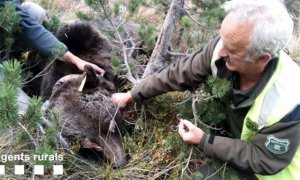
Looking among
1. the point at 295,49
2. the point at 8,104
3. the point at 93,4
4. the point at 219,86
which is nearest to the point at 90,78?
the point at 93,4

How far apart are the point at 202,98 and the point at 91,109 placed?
101 cm

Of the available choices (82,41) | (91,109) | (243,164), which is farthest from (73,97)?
(243,164)

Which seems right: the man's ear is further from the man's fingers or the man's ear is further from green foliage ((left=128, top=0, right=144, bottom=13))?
green foliage ((left=128, top=0, right=144, bottom=13))

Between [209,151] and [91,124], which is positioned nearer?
[209,151]

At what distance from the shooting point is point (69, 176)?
353 centimetres

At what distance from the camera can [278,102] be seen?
3086 mm

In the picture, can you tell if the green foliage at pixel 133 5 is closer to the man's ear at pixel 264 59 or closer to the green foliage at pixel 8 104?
the man's ear at pixel 264 59

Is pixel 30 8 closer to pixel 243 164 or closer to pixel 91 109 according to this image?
pixel 91 109

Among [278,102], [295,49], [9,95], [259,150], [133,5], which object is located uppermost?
[133,5]

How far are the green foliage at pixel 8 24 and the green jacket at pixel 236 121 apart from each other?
1.30 meters

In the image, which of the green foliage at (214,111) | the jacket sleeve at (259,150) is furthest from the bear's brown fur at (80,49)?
the jacket sleeve at (259,150)

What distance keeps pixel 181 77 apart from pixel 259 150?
0.91 m

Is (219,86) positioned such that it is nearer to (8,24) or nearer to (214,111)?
(214,111)

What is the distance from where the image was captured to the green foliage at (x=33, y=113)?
2.90m
